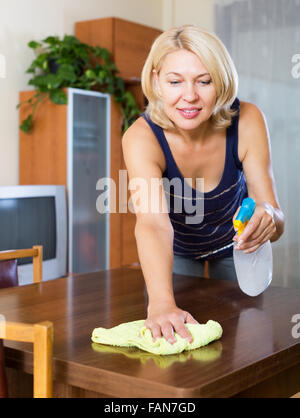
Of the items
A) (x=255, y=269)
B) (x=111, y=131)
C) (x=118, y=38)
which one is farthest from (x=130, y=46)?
(x=255, y=269)

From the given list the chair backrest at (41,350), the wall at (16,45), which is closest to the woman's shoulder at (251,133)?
the chair backrest at (41,350)

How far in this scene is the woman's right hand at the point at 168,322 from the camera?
1.17 meters

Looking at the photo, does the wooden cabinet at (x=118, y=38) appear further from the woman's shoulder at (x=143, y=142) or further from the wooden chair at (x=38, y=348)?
the wooden chair at (x=38, y=348)

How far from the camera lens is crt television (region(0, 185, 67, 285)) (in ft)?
10.9

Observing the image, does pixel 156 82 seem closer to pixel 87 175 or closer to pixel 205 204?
pixel 205 204

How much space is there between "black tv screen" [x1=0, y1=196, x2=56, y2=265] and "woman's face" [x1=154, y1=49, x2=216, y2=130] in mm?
2011

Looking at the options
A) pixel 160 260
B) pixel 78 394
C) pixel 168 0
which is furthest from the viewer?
pixel 168 0

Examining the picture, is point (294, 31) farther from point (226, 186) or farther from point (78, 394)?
point (78, 394)

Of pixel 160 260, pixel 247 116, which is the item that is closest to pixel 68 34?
pixel 247 116

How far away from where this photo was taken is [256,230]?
134 centimetres

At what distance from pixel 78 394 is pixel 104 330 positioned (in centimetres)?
14

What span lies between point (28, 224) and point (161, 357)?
248cm

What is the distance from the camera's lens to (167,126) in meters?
1.70

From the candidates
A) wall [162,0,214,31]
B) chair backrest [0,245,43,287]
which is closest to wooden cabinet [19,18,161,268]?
wall [162,0,214,31]
